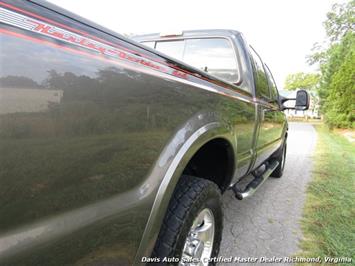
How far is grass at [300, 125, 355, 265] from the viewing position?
252cm

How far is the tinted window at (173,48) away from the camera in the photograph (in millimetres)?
3195

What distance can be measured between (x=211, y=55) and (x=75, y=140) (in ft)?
8.00

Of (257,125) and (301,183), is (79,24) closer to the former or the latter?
(257,125)

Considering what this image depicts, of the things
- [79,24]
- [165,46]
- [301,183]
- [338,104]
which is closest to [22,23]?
[79,24]

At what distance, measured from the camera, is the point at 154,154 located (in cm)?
120

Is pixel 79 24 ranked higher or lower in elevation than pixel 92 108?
higher

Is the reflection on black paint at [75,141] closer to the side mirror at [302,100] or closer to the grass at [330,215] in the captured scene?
the grass at [330,215]

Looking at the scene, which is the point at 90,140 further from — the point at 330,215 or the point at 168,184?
the point at 330,215

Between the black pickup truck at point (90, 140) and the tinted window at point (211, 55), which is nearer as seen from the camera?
the black pickup truck at point (90, 140)

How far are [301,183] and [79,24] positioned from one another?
4.92 m

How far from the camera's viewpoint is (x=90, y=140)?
36.1 inches

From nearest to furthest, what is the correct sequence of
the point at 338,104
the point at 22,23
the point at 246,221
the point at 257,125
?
the point at 22,23, the point at 257,125, the point at 246,221, the point at 338,104

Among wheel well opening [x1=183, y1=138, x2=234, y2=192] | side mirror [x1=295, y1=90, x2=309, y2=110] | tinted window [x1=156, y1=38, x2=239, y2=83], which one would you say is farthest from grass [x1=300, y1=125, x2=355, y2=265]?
tinted window [x1=156, y1=38, x2=239, y2=83]

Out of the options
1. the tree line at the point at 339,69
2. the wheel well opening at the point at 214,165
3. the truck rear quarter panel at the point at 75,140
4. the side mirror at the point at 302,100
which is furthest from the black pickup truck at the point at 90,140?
the tree line at the point at 339,69
